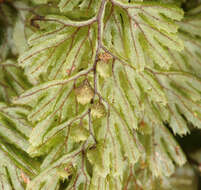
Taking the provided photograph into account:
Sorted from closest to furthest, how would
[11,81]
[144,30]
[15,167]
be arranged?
[144,30] → [15,167] → [11,81]

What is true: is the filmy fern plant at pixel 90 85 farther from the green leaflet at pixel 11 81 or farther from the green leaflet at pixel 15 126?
the green leaflet at pixel 11 81

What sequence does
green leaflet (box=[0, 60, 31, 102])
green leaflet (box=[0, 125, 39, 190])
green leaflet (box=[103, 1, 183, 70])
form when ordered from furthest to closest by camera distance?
green leaflet (box=[0, 60, 31, 102]) < green leaflet (box=[0, 125, 39, 190]) < green leaflet (box=[103, 1, 183, 70])

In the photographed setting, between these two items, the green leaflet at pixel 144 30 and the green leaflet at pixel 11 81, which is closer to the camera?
the green leaflet at pixel 144 30

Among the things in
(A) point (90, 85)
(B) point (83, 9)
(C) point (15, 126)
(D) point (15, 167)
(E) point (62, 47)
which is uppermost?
(B) point (83, 9)

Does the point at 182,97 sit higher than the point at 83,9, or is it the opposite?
A: the point at 83,9

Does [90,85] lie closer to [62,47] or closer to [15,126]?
[62,47]

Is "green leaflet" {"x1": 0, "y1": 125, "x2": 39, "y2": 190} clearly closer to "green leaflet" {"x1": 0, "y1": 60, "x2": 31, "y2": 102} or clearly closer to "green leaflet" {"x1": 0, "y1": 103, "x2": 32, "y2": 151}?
"green leaflet" {"x1": 0, "y1": 103, "x2": 32, "y2": 151}

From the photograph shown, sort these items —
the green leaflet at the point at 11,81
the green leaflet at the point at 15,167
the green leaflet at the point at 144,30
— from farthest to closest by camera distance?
the green leaflet at the point at 11,81
the green leaflet at the point at 15,167
the green leaflet at the point at 144,30

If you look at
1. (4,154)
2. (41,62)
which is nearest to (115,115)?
(41,62)

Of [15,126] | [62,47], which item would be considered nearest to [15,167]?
[15,126]

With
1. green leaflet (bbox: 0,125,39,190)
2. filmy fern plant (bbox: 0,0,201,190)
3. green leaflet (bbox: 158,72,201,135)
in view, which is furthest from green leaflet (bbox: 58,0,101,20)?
green leaflet (bbox: 0,125,39,190)

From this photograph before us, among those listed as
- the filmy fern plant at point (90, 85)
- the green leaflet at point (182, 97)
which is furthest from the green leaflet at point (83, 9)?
the green leaflet at point (182, 97)
